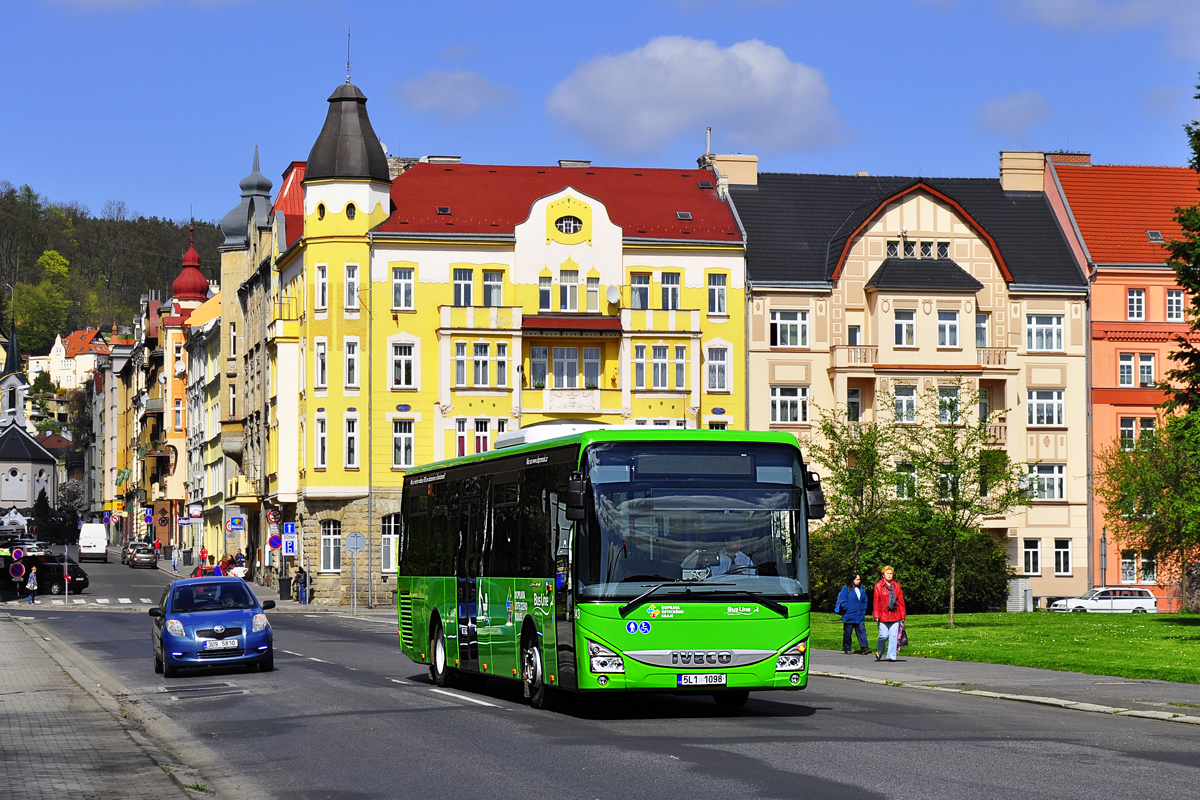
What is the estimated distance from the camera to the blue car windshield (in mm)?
27438

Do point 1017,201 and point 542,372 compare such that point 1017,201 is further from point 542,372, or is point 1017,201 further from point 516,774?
point 516,774

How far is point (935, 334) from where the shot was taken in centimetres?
6750

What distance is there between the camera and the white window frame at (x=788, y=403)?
6850 centimetres

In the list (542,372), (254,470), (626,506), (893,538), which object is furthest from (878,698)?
(254,470)

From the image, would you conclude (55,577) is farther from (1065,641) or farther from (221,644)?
(1065,641)

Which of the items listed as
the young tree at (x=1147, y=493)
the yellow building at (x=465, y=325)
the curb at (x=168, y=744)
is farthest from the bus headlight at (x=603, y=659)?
the yellow building at (x=465, y=325)

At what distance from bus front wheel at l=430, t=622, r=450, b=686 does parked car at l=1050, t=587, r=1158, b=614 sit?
41655mm

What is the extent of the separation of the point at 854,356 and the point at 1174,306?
44.4 ft

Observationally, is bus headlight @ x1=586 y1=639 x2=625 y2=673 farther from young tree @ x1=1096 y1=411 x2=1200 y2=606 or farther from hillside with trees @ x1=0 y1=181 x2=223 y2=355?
hillside with trees @ x1=0 y1=181 x2=223 y2=355

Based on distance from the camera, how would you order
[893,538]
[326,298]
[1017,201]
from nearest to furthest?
[893,538], [326,298], [1017,201]

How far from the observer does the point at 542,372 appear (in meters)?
68.0

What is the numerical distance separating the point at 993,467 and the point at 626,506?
2664 cm

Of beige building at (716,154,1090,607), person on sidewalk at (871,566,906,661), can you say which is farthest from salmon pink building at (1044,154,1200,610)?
person on sidewalk at (871,566,906,661)

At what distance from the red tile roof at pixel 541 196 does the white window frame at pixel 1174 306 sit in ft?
57.0
